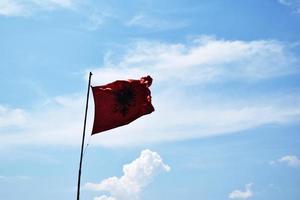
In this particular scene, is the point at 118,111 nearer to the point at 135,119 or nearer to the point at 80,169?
the point at 135,119

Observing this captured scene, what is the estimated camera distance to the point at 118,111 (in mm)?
36625

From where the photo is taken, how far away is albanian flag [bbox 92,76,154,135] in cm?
3603

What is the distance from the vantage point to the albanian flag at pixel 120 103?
36031mm

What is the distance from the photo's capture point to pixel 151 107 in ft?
122

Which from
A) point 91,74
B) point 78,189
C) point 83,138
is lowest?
point 78,189

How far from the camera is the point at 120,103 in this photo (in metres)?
36.8

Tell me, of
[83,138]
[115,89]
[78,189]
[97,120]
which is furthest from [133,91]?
[78,189]

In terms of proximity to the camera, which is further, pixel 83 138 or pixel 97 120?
pixel 97 120

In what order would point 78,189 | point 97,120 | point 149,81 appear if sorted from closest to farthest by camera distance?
point 78,189, point 97,120, point 149,81

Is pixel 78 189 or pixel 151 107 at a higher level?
pixel 151 107

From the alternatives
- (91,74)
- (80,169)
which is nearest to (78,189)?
(80,169)

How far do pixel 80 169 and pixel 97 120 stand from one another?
4063 mm

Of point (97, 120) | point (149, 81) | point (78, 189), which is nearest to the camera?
point (78, 189)

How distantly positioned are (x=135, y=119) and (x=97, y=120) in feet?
9.62
